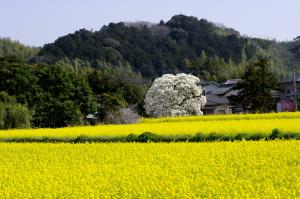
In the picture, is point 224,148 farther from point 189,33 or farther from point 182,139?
point 189,33

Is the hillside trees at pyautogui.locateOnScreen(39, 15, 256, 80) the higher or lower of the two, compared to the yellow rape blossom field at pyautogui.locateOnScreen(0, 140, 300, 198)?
higher

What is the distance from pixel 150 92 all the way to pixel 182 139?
99.6 feet

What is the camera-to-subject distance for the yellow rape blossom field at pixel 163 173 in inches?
360

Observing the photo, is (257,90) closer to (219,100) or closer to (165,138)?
(219,100)

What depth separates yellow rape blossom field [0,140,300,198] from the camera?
9148 millimetres

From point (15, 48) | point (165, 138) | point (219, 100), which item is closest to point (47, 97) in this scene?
point (165, 138)

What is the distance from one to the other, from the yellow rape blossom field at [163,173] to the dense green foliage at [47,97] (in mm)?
25319

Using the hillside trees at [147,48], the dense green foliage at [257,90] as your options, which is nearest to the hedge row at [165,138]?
the dense green foliage at [257,90]

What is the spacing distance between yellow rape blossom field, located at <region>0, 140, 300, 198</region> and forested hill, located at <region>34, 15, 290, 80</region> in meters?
68.0

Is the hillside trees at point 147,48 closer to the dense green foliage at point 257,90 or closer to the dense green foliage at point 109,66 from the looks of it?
the dense green foliage at point 109,66

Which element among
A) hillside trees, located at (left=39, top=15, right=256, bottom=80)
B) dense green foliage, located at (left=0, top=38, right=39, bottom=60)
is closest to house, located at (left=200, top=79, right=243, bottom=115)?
hillside trees, located at (left=39, top=15, right=256, bottom=80)

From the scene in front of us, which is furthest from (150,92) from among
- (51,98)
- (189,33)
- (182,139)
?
(189,33)

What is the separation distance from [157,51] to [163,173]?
95942 millimetres

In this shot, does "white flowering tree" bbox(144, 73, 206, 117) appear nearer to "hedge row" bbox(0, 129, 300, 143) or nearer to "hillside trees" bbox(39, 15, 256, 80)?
"hedge row" bbox(0, 129, 300, 143)
